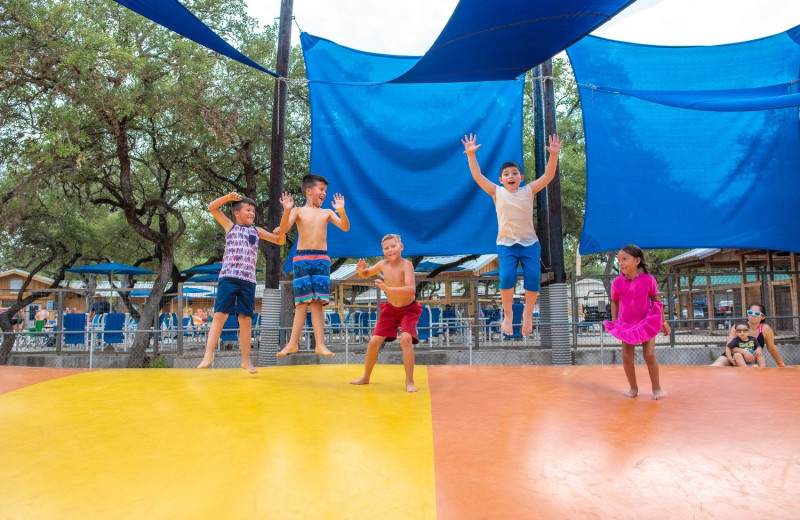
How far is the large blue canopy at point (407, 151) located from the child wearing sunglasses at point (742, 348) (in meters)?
3.31

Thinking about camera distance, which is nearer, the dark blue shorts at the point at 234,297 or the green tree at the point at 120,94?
the dark blue shorts at the point at 234,297

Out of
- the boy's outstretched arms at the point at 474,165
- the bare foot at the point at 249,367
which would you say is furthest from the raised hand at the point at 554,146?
the bare foot at the point at 249,367

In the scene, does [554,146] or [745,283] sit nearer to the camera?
[554,146]

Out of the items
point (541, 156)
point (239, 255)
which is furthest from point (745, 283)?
point (239, 255)

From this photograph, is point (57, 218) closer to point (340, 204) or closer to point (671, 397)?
point (340, 204)

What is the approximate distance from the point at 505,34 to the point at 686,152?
4777 millimetres

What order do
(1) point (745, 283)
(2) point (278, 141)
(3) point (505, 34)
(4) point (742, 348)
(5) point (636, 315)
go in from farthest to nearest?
(1) point (745, 283), (2) point (278, 141), (4) point (742, 348), (3) point (505, 34), (5) point (636, 315)

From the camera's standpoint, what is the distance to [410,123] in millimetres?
8180

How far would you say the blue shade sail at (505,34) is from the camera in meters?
4.77

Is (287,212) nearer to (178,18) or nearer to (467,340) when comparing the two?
(178,18)

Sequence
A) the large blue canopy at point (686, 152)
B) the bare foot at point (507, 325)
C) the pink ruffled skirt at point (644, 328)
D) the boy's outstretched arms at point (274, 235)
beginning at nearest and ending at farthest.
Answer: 1. the pink ruffled skirt at point (644, 328)
2. the bare foot at point (507, 325)
3. the boy's outstretched arms at point (274, 235)
4. the large blue canopy at point (686, 152)

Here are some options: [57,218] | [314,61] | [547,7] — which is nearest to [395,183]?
[314,61]

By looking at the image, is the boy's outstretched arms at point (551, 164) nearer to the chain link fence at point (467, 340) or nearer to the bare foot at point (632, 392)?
the bare foot at point (632, 392)

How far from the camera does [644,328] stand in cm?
421
